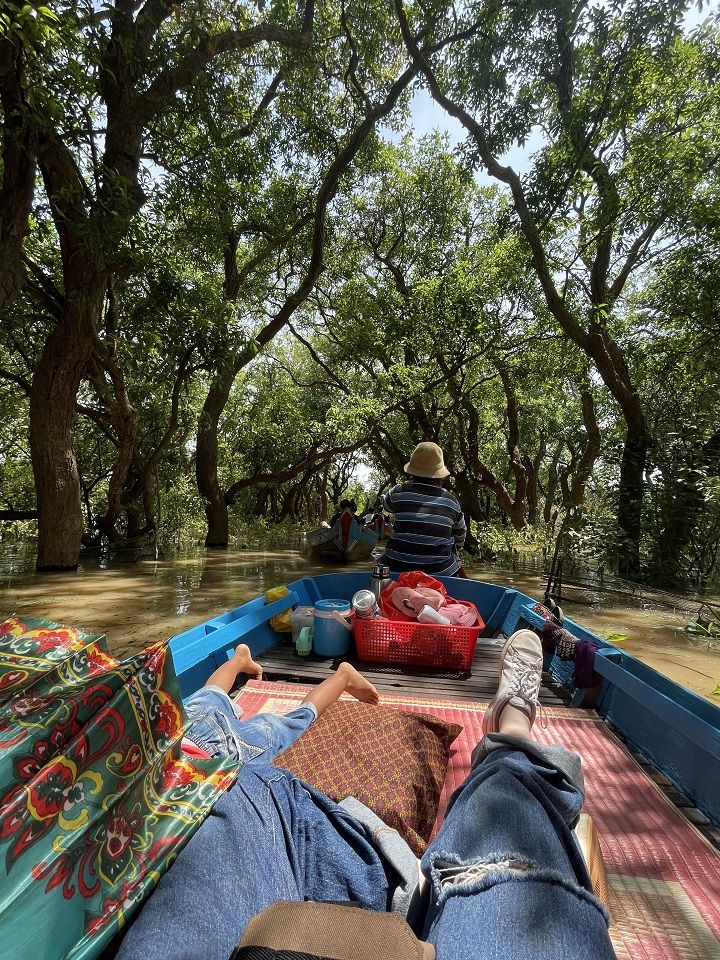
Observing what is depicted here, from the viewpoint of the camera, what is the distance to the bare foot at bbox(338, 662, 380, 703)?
238 cm

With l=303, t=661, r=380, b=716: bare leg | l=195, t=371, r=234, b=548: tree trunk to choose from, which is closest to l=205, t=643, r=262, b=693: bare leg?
l=303, t=661, r=380, b=716: bare leg

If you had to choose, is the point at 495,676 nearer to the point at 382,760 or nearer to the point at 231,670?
the point at 382,760

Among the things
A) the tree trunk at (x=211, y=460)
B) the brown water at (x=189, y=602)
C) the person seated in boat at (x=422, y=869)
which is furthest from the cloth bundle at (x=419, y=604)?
the tree trunk at (x=211, y=460)

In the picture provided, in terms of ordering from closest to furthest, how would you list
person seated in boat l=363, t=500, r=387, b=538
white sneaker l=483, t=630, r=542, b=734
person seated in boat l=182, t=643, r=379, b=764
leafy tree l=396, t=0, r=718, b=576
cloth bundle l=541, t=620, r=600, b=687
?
person seated in boat l=182, t=643, r=379, b=764 < white sneaker l=483, t=630, r=542, b=734 < cloth bundle l=541, t=620, r=600, b=687 < leafy tree l=396, t=0, r=718, b=576 < person seated in boat l=363, t=500, r=387, b=538

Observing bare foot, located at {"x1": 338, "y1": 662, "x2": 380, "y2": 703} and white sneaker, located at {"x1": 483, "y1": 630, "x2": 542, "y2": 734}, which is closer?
white sneaker, located at {"x1": 483, "y1": 630, "x2": 542, "y2": 734}

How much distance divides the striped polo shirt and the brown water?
8.15ft

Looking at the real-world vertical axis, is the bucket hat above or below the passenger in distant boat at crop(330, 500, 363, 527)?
above

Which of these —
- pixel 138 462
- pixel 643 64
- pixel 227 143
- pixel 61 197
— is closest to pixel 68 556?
pixel 138 462

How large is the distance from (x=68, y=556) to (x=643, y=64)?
11.1 m

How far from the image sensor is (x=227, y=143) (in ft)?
23.1

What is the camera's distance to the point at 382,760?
1.83 meters

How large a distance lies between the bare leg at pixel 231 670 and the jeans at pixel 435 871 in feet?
2.74

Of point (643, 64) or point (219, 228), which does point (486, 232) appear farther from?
point (219, 228)

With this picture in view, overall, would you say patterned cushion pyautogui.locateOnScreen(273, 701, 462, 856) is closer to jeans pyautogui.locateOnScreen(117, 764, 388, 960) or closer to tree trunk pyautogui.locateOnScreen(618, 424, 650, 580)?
jeans pyautogui.locateOnScreen(117, 764, 388, 960)
